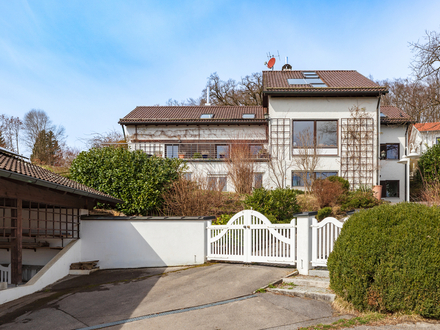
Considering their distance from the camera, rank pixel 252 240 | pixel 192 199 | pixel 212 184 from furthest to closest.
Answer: pixel 212 184
pixel 192 199
pixel 252 240

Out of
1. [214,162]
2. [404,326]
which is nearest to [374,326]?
[404,326]

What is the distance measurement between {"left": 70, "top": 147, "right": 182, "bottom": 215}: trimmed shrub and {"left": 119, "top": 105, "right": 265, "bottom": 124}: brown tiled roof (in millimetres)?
9208

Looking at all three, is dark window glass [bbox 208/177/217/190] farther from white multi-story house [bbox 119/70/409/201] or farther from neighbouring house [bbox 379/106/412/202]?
neighbouring house [bbox 379/106/412/202]

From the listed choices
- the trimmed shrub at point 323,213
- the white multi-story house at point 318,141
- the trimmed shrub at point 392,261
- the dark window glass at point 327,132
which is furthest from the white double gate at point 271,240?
the dark window glass at point 327,132

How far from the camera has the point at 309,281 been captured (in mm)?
7168

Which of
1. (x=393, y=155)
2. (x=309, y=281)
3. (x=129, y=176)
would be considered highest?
(x=393, y=155)

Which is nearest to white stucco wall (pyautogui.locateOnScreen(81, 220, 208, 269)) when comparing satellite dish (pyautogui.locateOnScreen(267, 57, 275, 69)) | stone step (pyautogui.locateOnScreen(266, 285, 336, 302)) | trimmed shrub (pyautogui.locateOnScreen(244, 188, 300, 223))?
trimmed shrub (pyautogui.locateOnScreen(244, 188, 300, 223))

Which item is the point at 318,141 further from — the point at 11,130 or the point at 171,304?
the point at 11,130

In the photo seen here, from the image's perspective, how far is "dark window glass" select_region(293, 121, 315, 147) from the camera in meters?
19.4

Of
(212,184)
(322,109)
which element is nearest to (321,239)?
(212,184)

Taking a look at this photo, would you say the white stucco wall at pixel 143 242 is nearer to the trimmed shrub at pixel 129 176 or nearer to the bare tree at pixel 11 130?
the trimmed shrub at pixel 129 176

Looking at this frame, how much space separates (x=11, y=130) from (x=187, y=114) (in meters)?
22.2

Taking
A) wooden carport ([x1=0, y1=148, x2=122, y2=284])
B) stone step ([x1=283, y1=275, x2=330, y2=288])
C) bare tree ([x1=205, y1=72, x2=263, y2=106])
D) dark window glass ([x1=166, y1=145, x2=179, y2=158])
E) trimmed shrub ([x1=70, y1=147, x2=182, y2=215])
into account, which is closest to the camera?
stone step ([x1=283, y1=275, x2=330, y2=288])

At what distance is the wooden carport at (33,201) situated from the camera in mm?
7582
